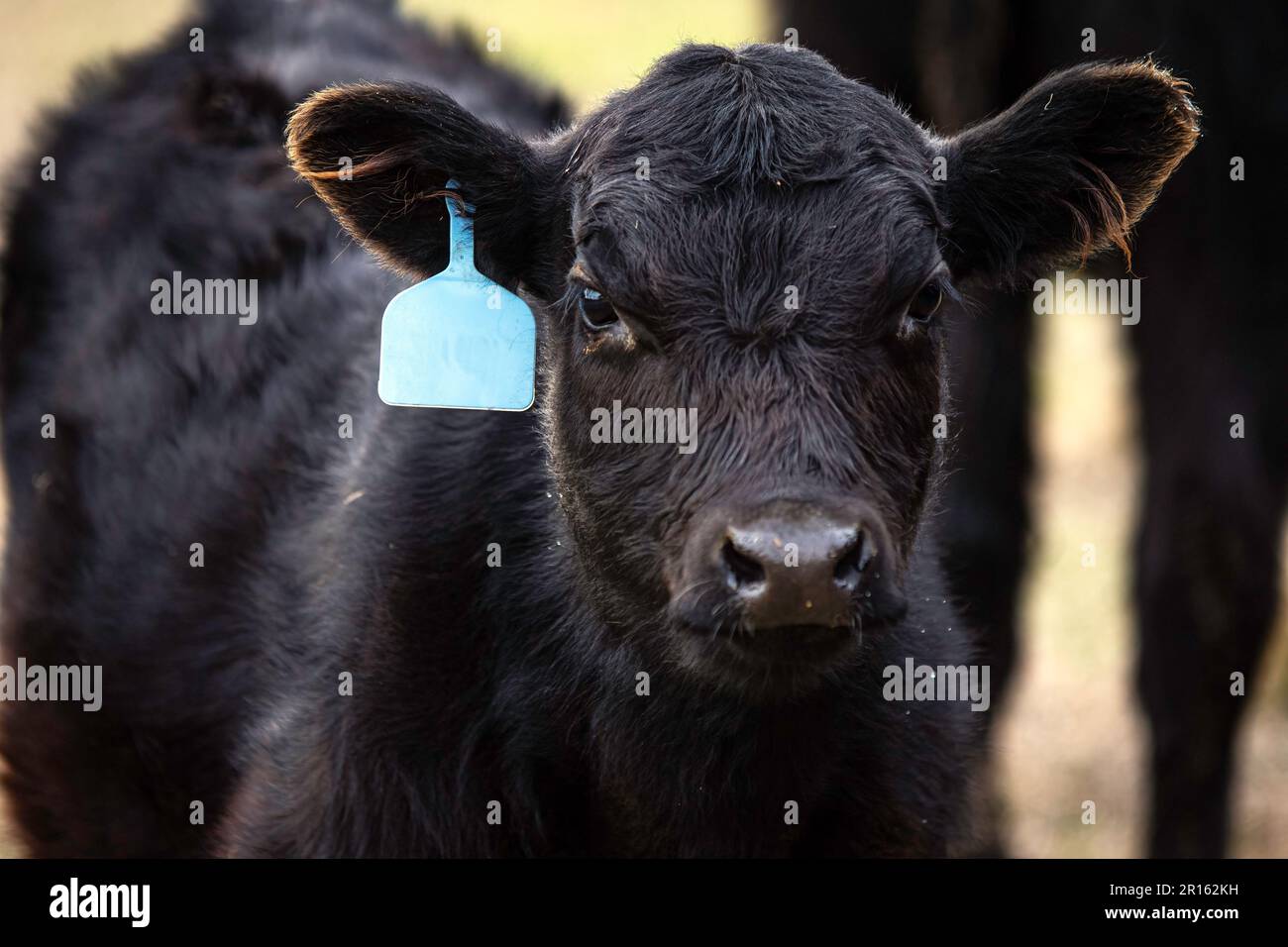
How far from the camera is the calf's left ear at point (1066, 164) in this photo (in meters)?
4.45

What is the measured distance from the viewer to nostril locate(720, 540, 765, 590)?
12.0 ft

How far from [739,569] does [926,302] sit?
0.96 m

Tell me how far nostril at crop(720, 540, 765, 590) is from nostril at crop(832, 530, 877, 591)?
0.55 feet

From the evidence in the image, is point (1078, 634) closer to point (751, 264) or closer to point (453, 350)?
point (453, 350)

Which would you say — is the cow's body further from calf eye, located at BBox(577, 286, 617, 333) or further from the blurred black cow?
the blurred black cow

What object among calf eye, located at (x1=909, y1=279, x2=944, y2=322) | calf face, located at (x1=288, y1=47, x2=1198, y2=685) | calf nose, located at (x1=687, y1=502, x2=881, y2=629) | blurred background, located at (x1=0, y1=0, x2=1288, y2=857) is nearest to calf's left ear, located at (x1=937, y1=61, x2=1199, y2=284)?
calf face, located at (x1=288, y1=47, x2=1198, y2=685)

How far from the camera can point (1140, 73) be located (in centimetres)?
440

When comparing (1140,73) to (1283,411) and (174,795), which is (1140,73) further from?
(174,795)

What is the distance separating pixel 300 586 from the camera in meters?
5.19

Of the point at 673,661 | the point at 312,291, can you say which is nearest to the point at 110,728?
the point at 312,291

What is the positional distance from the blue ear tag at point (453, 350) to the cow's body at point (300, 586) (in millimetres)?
402

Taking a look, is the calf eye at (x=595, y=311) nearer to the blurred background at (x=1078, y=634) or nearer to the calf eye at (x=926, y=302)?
the calf eye at (x=926, y=302)

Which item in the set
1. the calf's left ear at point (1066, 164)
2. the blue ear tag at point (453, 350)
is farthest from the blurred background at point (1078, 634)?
the calf's left ear at point (1066, 164)

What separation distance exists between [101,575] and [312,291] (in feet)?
3.96
